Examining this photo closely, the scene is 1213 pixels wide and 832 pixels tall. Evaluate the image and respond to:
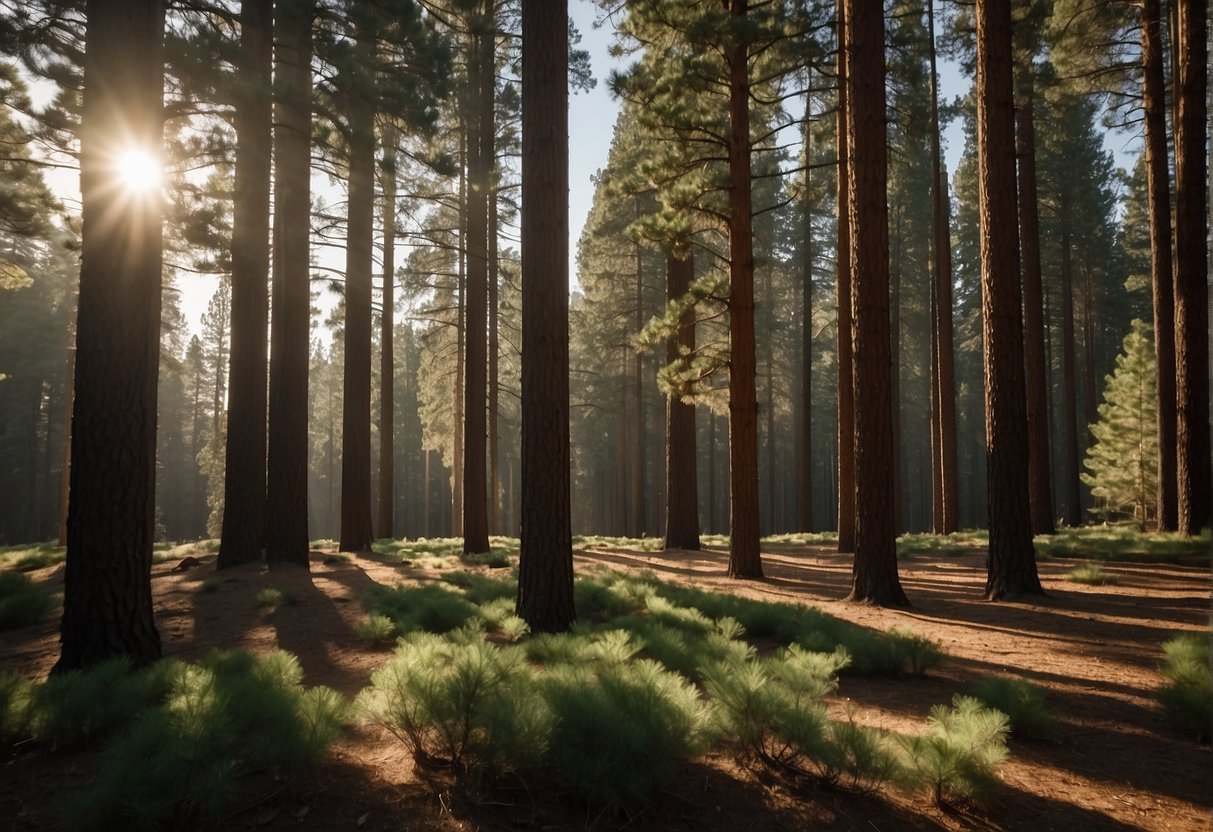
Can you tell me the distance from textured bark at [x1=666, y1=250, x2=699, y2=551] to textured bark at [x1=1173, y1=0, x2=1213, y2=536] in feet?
28.5

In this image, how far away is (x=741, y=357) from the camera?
33.3 ft

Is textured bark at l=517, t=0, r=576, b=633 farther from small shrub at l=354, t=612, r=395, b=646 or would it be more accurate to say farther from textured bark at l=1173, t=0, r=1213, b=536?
textured bark at l=1173, t=0, r=1213, b=536

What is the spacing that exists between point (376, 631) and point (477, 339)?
8623mm

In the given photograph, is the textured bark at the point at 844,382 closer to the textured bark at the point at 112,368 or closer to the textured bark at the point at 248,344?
the textured bark at the point at 248,344

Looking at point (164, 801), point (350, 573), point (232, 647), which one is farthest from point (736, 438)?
point (164, 801)

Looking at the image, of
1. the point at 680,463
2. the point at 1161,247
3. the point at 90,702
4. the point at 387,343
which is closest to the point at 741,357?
the point at 680,463

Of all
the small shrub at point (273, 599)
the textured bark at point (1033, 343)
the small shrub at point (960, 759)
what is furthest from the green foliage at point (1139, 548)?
the small shrub at point (273, 599)

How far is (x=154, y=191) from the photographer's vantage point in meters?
5.70

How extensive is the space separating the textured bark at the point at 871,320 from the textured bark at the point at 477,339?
762 cm

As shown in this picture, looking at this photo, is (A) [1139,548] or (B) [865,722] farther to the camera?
(A) [1139,548]

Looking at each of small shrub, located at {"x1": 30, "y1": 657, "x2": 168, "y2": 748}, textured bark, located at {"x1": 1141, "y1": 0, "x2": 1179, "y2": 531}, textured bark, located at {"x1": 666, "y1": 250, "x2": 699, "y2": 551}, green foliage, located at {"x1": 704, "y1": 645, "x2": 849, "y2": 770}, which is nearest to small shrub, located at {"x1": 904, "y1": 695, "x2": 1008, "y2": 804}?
green foliage, located at {"x1": 704, "y1": 645, "x2": 849, "y2": 770}

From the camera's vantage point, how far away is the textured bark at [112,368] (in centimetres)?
493

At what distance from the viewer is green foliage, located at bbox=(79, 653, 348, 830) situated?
8.23ft

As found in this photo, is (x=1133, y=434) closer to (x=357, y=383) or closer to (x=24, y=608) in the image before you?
(x=357, y=383)
